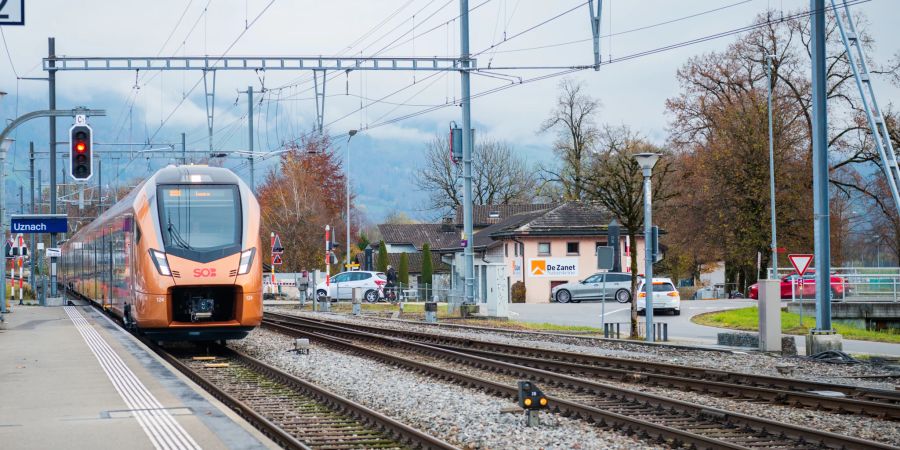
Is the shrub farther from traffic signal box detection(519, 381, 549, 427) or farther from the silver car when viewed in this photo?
traffic signal box detection(519, 381, 549, 427)

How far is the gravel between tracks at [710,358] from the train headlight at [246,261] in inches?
279

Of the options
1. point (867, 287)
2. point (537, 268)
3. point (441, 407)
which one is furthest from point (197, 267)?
point (537, 268)

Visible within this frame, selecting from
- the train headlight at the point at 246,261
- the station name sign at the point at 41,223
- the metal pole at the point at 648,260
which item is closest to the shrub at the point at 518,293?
the station name sign at the point at 41,223

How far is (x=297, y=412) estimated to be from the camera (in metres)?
13.1

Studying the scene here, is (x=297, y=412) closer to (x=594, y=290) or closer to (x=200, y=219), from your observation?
(x=200, y=219)

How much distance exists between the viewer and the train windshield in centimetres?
1898

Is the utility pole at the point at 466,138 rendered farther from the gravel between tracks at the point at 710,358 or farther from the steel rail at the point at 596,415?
the steel rail at the point at 596,415

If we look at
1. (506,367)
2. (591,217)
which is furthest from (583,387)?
(591,217)

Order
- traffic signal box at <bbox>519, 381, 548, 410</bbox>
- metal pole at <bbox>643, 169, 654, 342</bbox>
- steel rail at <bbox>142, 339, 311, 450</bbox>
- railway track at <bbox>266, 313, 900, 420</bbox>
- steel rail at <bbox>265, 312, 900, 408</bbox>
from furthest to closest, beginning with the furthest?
metal pole at <bbox>643, 169, 654, 342</bbox> → steel rail at <bbox>265, 312, 900, 408</bbox> → railway track at <bbox>266, 313, 900, 420</bbox> → traffic signal box at <bbox>519, 381, 548, 410</bbox> → steel rail at <bbox>142, 339, 311, 450</bbox>

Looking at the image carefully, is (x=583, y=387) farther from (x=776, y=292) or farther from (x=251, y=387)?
(x=776, y=292)

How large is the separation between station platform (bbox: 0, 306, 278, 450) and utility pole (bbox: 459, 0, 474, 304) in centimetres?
1740

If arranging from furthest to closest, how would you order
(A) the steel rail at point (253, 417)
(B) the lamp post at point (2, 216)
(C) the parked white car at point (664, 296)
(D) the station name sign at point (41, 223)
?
(C) the parked white car at point (664, 296) < (D) the station name sign at point (41, 223) < (B) the lamp post at point (2, 216) < (A) the steel rail at point (253, 417)

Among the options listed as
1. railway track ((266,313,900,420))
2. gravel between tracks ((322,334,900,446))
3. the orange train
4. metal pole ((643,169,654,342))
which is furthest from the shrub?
gravel between tracks ((322,334,900,446))

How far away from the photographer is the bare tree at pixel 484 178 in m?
87.4
